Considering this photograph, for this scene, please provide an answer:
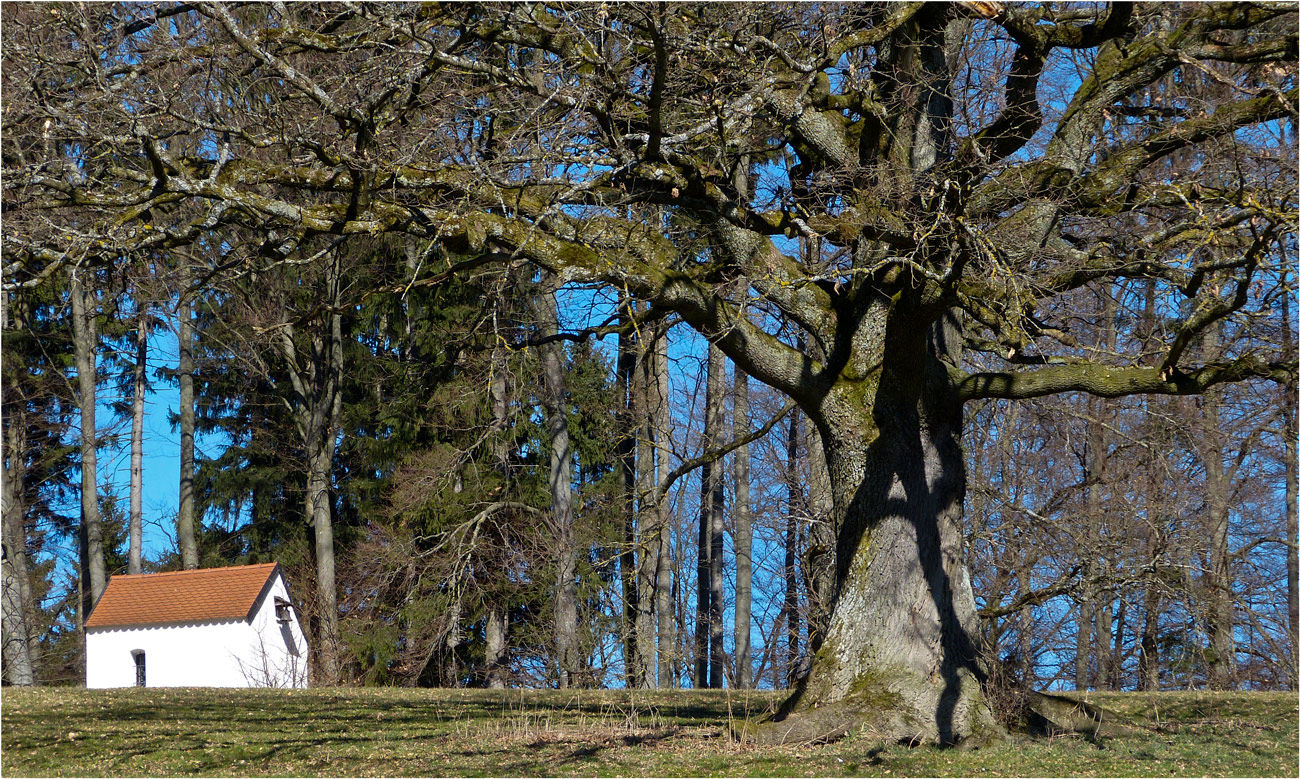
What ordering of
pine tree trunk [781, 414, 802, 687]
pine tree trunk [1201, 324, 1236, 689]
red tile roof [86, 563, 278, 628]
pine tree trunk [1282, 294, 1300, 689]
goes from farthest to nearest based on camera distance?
red tile roof [86, 563, 278, 628] → pine tree trunk [1282, 294, 1300, 689] → pine tree trunk [1201, 324, 1236, 689] → pine tree trunk [781, 414, 802, 687]

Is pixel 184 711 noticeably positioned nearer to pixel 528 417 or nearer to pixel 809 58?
pixel 809 58

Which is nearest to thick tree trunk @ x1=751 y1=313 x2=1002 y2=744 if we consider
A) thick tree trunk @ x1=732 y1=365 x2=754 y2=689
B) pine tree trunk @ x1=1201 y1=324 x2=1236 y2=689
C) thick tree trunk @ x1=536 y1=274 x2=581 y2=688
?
thick tree trunk @ x1=536 y1=274 x2=581 y2=688

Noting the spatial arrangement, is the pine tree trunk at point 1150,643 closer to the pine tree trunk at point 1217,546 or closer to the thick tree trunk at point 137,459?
the pine tree trunk at point 1217,546

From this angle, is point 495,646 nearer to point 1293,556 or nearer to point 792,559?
point 792,559

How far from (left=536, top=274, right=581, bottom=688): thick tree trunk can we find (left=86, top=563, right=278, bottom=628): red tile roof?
23.7 ft

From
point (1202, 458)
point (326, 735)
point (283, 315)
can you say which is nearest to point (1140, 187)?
point (326, 735)

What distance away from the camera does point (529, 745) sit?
8680 millimetres

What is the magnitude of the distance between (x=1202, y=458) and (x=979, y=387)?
13.6 m

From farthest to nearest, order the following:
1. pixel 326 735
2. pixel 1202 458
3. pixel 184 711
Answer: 1. pixel 1202 458
2. pixel 184 711
3. pixel 326 735

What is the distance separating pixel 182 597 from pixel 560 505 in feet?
29.9

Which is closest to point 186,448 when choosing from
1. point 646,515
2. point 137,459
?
point 137,459

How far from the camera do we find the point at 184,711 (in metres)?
11.1

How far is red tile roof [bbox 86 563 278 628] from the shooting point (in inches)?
928

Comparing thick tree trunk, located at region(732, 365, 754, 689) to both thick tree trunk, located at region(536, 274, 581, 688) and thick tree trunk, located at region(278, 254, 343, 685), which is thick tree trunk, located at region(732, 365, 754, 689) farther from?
thick tree trunk, located at region(278, 254, 343, 685)
